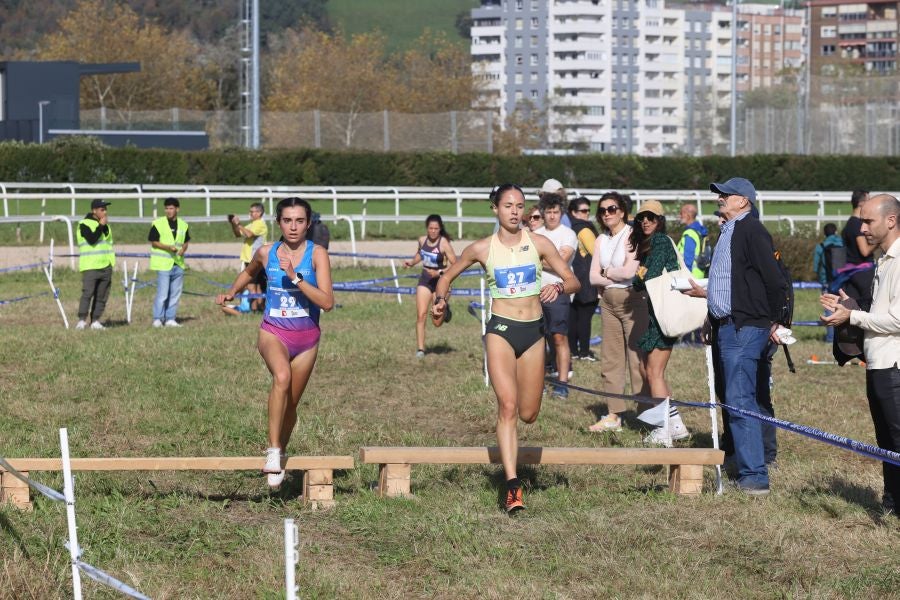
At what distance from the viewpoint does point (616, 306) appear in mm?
11352

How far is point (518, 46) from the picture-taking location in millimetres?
157375

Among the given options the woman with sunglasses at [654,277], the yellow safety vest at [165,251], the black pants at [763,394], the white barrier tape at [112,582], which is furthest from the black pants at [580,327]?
the white barrier tape at [112,582]

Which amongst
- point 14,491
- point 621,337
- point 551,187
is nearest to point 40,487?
point 14,491

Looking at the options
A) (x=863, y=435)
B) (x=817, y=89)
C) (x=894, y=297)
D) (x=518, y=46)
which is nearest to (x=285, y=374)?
(x=894, y=297)

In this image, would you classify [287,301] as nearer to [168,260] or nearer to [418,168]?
[168,260]

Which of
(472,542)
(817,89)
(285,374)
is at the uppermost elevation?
(817,89)

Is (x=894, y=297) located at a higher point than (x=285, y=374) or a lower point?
higher

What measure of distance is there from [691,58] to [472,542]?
166028 millimetres

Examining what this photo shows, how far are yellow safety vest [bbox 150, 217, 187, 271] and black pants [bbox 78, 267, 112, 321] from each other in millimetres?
639

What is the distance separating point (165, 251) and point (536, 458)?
10.7 m

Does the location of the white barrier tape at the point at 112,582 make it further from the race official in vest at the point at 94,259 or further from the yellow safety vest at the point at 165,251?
the yellow safety vest at the point at 165,251

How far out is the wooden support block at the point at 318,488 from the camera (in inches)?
339

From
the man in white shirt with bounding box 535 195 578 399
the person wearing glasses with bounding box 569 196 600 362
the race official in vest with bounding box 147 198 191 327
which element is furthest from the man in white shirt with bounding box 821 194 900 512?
the race official in vest with bounding box 147 198 191 327

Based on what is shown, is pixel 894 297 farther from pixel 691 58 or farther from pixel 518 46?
pixel 691 58
